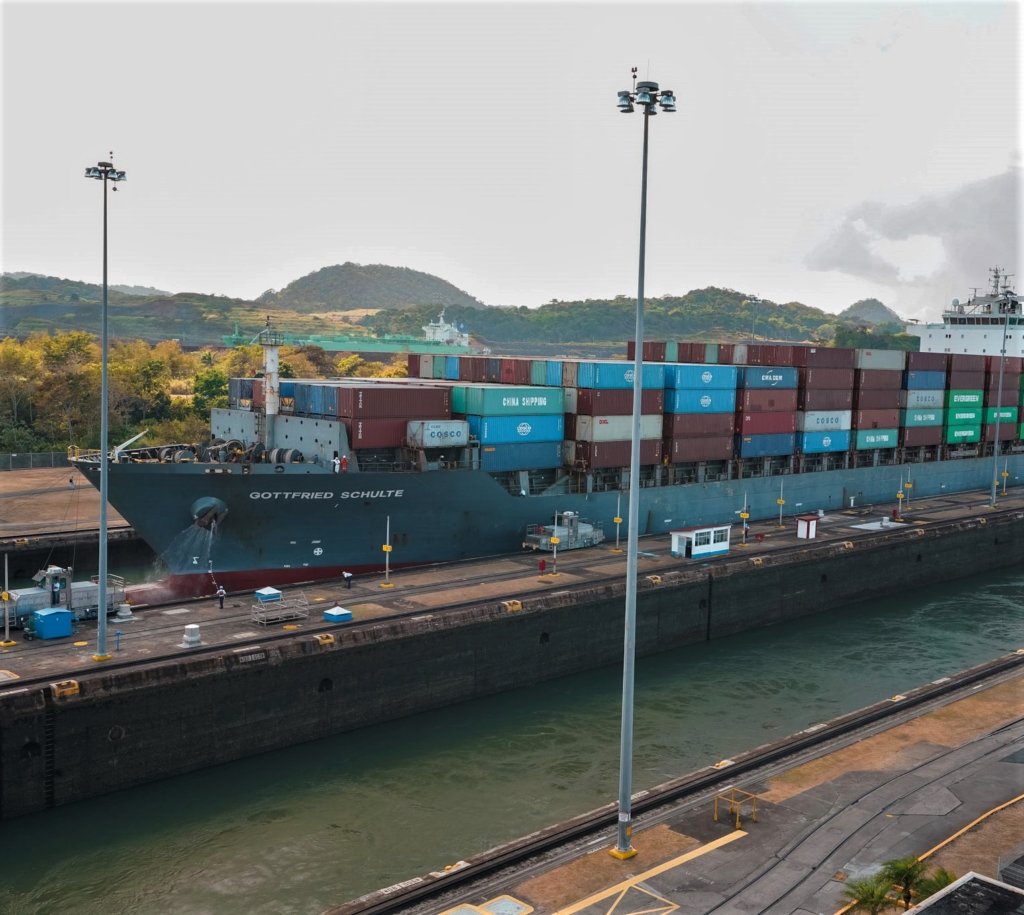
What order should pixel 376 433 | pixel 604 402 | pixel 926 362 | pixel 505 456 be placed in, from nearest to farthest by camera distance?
1. pixel 376 433
2. pixel 505 456
3. pixel 604 402
4. pixel 926 362

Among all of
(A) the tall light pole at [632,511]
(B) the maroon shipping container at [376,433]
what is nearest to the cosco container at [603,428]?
(B) the maroon shipping container at [376,433]

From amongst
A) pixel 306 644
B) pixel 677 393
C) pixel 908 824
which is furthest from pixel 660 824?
pixel 677 393

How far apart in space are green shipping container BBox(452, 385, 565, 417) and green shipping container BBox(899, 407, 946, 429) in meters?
31.7

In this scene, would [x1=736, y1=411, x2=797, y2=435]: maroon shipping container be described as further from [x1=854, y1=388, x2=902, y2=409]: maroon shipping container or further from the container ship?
[x1=854, y1=388, x2=902, y2=409]: maroon shipping container

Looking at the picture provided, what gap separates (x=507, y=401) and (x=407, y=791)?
2217cm

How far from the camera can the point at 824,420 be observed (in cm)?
6103

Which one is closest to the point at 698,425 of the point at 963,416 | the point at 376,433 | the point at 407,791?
the point at 376,433

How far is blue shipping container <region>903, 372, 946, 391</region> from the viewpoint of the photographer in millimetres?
67000

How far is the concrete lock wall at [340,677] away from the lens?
25.1 metres

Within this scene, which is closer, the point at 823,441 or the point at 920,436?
the point at 823,441

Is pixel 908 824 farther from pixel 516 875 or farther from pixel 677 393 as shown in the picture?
pixel 677 393

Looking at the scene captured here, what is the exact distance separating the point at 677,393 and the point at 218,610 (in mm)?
27363

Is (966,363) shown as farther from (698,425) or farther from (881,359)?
(698,425)

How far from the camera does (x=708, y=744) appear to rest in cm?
3086
